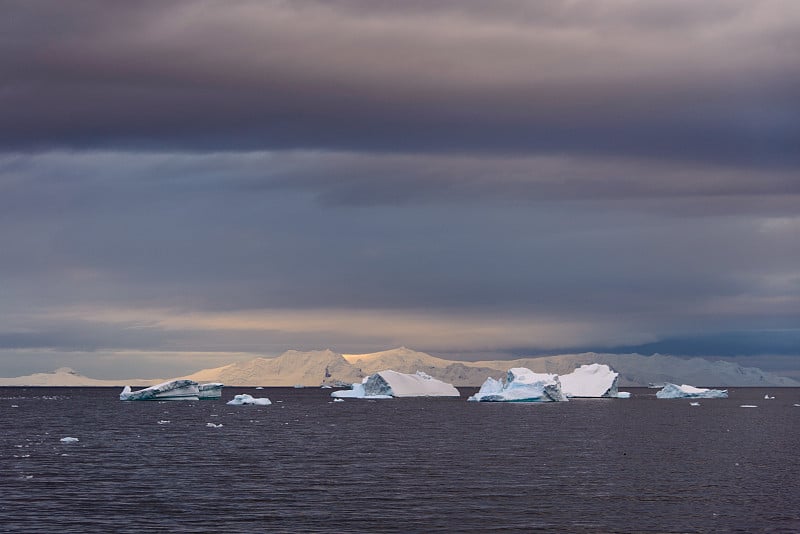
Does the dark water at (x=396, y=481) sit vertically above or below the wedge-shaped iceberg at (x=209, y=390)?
below

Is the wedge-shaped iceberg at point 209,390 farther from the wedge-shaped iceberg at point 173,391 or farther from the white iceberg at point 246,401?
the wedge-shaped iceberg at point 173,391

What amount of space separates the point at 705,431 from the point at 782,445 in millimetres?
19046

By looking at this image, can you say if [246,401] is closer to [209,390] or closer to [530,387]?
[209,390]

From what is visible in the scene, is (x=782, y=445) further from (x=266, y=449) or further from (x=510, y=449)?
(x=266, y=449)

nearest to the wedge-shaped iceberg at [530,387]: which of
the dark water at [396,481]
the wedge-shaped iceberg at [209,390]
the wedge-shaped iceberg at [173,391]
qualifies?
the wedge-shaped iceberg at [209,390]

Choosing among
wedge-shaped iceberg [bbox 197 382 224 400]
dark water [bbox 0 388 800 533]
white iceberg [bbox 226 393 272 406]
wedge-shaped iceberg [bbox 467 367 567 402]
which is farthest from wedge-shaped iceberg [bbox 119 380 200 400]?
dark water [bbox 0 388 800 533]

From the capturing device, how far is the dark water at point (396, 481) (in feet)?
127

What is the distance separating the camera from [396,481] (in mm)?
51094

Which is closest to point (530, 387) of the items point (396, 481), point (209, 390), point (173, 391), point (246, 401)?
point (246, 401)

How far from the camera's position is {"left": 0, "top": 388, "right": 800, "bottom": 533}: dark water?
127ft

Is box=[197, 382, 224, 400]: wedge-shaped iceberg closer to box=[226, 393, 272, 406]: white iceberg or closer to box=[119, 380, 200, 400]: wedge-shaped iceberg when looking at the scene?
box=[226, 393, 272, 406]: white iceberg

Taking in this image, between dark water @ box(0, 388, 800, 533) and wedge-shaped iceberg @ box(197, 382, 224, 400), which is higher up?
wedge-shaped iceberg @ box(197, 382, 224, 400)

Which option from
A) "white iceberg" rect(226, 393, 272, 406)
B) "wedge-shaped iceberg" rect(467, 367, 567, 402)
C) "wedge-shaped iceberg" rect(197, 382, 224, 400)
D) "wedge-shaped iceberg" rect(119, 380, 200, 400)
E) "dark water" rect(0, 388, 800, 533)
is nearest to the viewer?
"dark water" rect(0, 388, 800, 533)

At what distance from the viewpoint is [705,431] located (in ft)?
328
